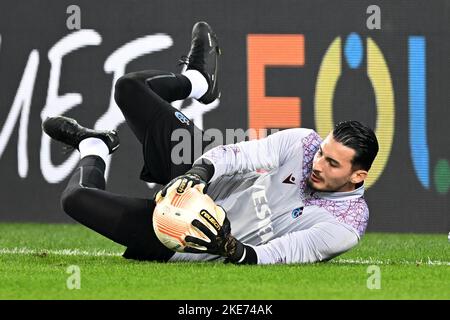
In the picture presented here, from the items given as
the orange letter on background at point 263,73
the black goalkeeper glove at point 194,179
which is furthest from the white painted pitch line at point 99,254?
the orange letter on background at point 263,73

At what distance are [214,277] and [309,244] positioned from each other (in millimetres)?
751

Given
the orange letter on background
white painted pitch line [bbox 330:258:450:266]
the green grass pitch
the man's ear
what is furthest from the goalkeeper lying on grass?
the orange letter on background

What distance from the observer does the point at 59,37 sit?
884 centimetres

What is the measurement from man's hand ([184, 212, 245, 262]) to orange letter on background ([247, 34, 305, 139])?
11.6 ft

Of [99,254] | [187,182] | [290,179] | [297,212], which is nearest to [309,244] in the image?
[297,212]

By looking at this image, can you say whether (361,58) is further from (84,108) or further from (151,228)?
(151,228)

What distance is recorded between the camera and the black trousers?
546 cm

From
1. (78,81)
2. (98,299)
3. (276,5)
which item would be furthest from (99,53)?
(98,299)

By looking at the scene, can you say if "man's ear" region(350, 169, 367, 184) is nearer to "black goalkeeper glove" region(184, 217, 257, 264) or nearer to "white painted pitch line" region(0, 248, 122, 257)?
"black goalkeeper glove" region(184, 217, 257, 264)

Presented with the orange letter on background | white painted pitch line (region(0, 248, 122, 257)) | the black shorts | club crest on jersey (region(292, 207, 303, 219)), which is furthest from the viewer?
the orange letter on background

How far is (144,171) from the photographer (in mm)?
6102

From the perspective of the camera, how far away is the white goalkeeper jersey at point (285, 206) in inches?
216

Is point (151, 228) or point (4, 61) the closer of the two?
→ point (151, 228)

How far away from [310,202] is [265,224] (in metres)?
0.27
